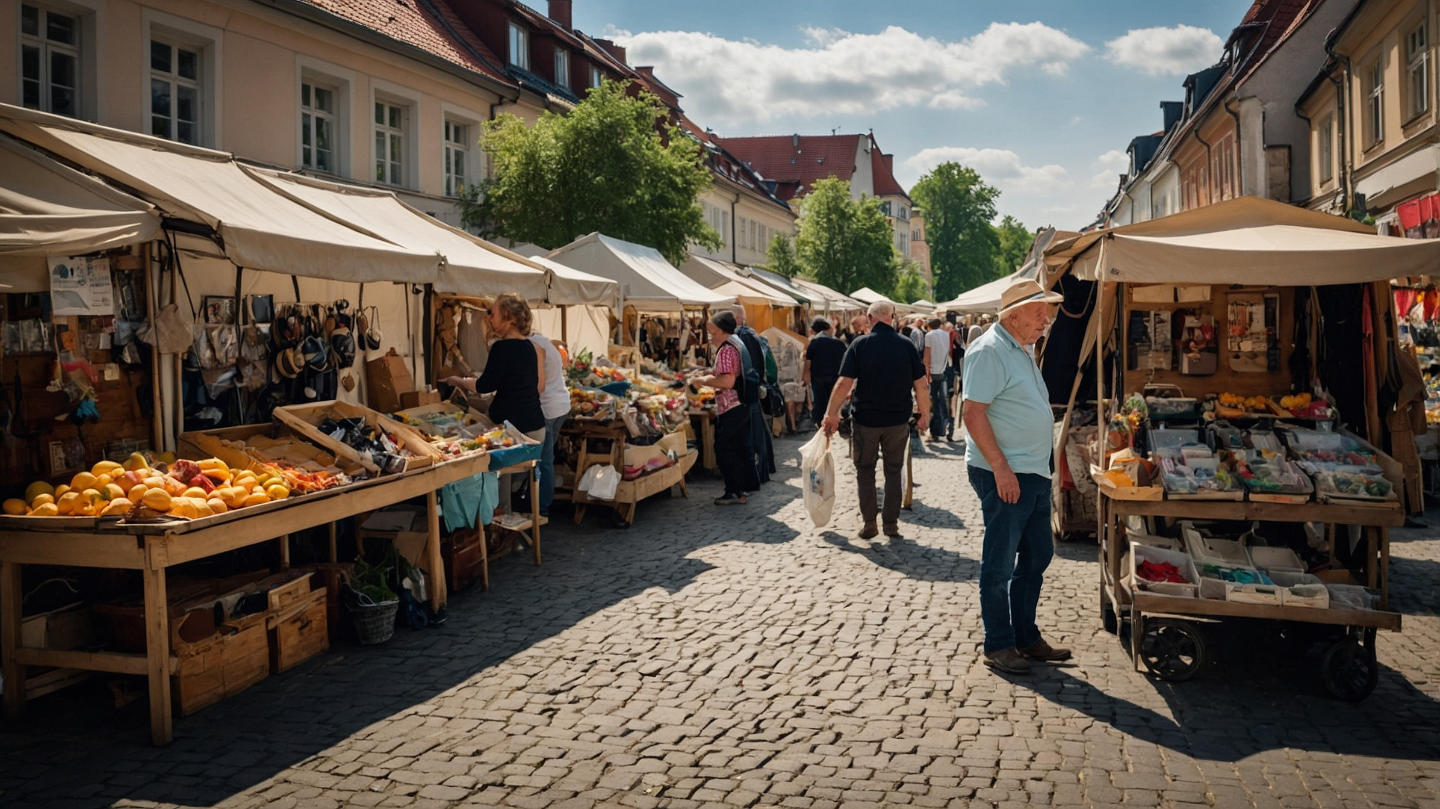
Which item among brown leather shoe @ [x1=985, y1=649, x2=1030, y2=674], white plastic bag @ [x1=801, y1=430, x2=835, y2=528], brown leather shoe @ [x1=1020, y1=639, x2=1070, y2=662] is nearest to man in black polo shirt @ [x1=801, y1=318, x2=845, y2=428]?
white plastic bag @ [x1=801, y1=430, x2=835, y2=528]

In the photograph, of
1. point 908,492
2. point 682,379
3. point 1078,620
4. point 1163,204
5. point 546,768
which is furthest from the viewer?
point 1163,204

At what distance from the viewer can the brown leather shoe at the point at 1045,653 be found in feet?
19.6

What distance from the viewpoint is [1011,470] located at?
566 cm

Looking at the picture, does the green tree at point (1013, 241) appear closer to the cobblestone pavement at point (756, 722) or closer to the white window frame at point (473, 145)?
the white window frame at point (473, 145)

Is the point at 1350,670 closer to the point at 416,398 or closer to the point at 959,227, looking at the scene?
the point at 416,398

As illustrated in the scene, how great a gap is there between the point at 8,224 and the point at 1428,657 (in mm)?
7621

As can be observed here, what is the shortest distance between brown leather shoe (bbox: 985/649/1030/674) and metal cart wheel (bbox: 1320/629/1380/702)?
56.3 inches

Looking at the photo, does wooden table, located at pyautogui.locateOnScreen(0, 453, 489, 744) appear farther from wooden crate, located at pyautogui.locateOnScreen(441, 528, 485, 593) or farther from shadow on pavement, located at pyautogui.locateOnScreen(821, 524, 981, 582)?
shadow on pavement, located at pyautogui.locateOnScreen(821, 524, 981, 582)

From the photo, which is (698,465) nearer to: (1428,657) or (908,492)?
(908,492)

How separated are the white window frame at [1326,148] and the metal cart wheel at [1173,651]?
19222mm

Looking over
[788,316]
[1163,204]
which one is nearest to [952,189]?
[1163,204]

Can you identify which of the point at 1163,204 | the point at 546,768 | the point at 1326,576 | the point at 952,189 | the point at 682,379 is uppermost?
the point at 952,189

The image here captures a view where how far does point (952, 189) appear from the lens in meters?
77.5

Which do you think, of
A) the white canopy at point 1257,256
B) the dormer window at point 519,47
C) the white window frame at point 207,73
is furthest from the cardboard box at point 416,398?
the dormer window at point 519,47
